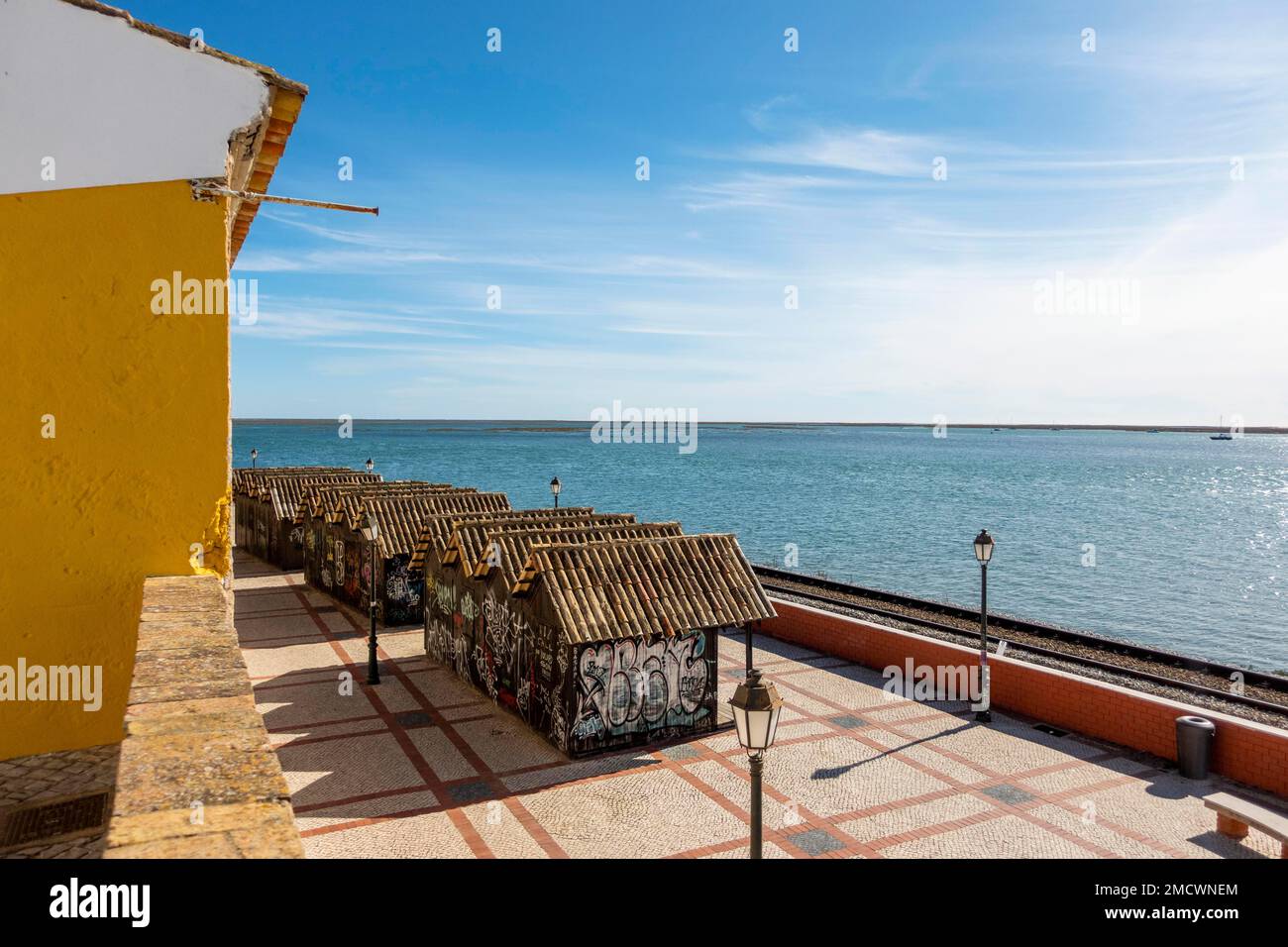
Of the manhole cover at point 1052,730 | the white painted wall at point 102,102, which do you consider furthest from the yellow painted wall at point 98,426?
the manhole cover at point 1052,730

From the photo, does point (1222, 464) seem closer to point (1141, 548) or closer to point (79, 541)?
point (1141, 548)

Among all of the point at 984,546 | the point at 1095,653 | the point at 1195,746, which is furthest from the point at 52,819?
the point at 1095,653

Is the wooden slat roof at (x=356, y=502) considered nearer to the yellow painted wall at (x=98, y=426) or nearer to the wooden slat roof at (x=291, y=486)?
the wooden slat roof at (x=291, y=486)

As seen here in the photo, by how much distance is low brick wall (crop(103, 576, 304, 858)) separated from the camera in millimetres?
3607

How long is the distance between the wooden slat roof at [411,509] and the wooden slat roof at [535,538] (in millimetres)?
6002

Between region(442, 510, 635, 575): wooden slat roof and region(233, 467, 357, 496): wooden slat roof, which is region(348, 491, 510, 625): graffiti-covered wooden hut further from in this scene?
region(233, 467, 357, 496): wooden slat roof

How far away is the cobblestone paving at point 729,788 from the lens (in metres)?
12.1

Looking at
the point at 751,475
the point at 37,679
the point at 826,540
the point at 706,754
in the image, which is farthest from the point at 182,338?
the point at 751,475

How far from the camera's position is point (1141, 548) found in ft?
200

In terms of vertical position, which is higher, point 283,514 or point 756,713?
point 756,713

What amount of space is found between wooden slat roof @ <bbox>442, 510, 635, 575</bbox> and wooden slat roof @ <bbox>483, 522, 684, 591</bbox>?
15cm

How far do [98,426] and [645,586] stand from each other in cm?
1087

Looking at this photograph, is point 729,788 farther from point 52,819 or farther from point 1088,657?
point 1088,657

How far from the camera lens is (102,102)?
7227mm
